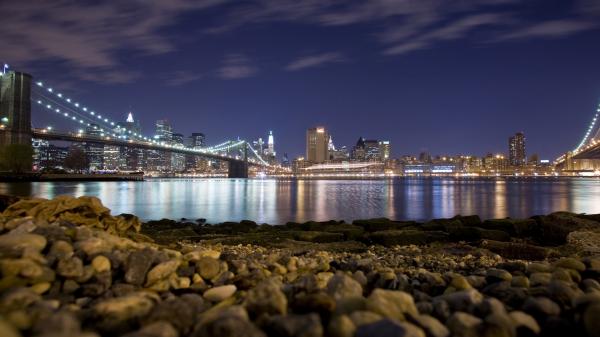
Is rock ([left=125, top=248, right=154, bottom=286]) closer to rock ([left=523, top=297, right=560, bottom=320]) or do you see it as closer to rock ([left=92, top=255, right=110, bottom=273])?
rock ([left=92, top=255, right=110, bottom=273])

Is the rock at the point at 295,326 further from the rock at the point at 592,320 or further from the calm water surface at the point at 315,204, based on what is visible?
the calm water surface at the point at 315,204

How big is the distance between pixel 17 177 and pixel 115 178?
3358 cm

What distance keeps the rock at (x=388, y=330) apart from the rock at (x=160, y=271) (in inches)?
85.8

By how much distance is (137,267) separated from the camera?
4.00m

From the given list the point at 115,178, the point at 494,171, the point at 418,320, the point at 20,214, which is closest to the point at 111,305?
the point at 418,320

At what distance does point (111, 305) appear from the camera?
2.94 metres

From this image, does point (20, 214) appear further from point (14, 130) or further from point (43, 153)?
point (43, 153)

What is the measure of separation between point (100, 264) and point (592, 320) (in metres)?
3.91

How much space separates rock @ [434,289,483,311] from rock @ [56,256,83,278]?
3.12 meters

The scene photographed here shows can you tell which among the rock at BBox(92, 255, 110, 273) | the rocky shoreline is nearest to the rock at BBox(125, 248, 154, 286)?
the rocky shoreline

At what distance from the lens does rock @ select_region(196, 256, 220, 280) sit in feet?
14.5

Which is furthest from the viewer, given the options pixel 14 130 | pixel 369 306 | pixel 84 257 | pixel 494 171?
pixel 494 171

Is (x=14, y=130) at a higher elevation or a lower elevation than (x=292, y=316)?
higher

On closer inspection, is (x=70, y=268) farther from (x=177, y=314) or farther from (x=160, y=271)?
(x=177, y=314)
